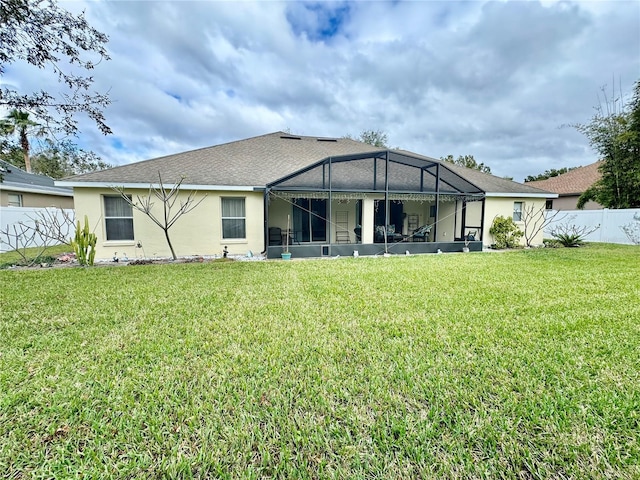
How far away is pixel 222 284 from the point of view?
6.68 metres

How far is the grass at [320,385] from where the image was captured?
195 centimetres

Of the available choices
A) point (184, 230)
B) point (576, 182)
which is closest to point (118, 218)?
point (184, 230)

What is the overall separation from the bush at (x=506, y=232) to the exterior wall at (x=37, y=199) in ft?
85.3

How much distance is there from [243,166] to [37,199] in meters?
14.8

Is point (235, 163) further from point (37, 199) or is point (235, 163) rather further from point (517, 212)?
point (517, 212)

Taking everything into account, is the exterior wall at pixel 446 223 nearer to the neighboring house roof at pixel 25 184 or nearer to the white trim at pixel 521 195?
the white trim at pixel 521 195

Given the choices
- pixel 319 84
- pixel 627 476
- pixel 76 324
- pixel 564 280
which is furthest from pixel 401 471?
pixel 319 84

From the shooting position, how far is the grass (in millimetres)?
1954

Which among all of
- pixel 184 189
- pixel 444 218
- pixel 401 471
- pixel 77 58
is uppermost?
pixel 77 58

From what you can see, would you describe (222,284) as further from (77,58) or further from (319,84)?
(319,84)

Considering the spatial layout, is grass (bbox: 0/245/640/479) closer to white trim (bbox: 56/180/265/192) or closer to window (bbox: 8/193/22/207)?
white trim (bbox: 56/180/265/192)

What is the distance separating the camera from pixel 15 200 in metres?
16.1

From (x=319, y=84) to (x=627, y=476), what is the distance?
2413cm

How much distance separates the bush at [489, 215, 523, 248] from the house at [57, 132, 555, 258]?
43cm
